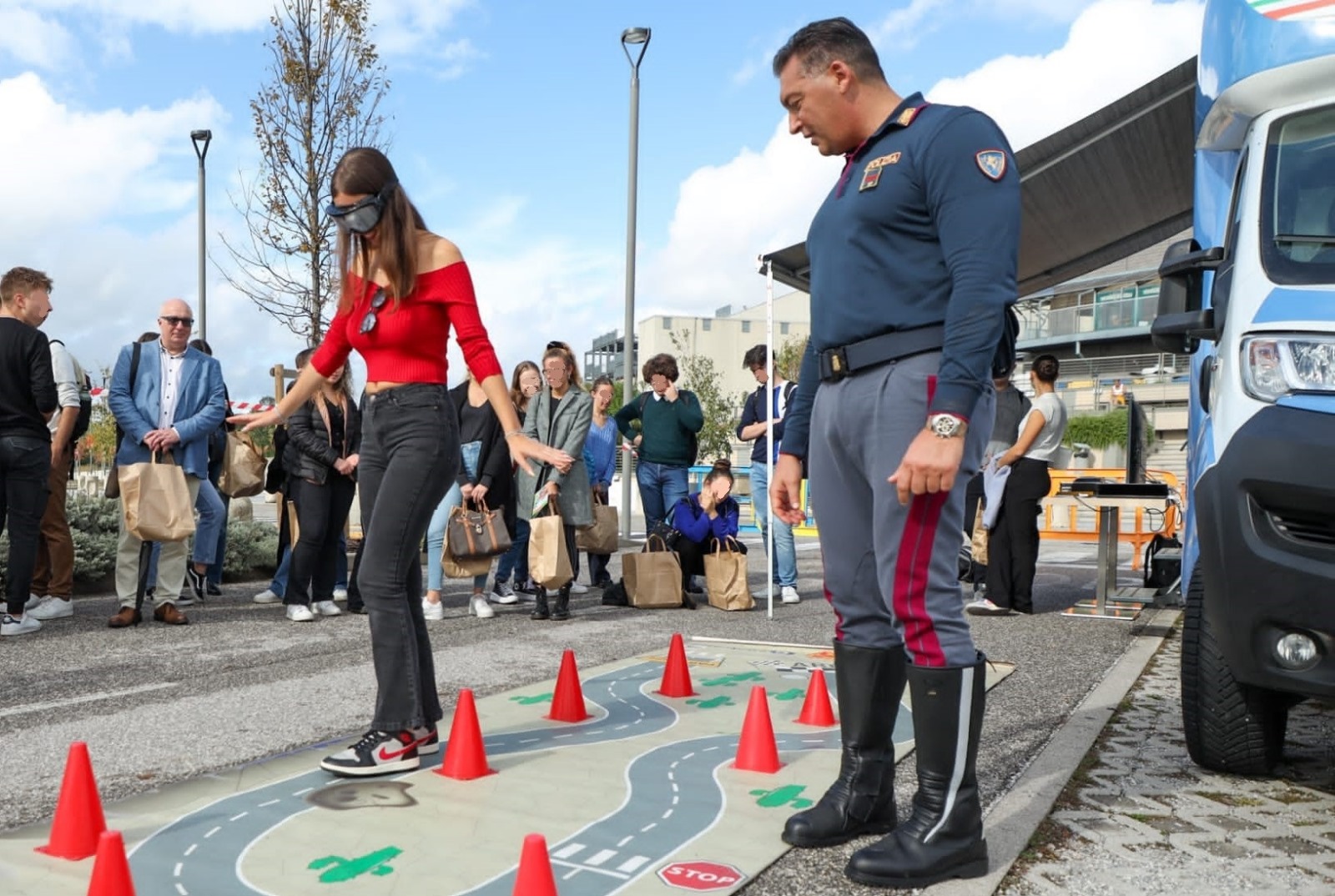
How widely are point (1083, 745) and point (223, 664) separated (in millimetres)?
4435

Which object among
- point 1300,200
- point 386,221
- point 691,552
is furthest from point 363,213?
point 691,552

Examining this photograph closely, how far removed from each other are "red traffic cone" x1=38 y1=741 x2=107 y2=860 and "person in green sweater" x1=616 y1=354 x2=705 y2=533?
23.1ft

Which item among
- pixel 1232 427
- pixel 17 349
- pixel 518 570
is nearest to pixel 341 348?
pixel 1232 427

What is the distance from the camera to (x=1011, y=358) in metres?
3.31

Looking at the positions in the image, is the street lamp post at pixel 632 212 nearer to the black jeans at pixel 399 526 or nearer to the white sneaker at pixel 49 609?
the white sneaker at pixel 49 609

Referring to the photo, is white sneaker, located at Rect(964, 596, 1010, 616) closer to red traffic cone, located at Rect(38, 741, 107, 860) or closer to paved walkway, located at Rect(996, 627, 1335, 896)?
paved walkway, located at Rect(996, 627, 1335, 896)

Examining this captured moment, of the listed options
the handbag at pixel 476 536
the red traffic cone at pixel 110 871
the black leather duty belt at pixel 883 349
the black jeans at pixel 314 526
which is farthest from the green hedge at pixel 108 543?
the black leather duty belt at pixel 883 349

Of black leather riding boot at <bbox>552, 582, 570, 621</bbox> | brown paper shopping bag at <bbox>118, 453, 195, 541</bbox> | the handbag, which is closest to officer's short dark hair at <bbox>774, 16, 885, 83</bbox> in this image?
the handbag

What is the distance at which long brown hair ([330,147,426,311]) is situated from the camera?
13.0 feet

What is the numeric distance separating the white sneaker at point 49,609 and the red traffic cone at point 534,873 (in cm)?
676

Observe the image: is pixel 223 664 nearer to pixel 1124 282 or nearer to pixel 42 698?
pixel 42 698

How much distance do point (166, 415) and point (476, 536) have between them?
2229 mm

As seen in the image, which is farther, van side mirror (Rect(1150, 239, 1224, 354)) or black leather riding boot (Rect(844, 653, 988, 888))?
van side mirror (Rect(1150, 239, 1224, 354))

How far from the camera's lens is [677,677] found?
5.51 meters
